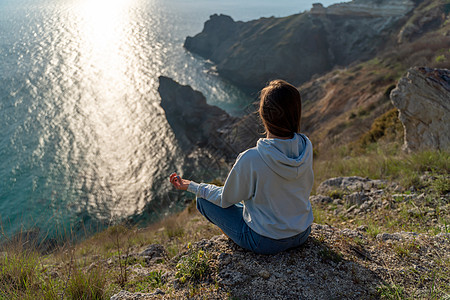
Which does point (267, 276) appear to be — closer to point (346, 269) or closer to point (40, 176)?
point (346, 269)

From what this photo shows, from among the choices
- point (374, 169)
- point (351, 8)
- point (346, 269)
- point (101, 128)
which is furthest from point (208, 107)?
point (351, 8)

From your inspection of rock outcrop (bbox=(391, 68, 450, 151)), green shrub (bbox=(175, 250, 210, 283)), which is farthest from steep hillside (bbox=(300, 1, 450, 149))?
green shrub (bbox=(175, 250, 210, 283))

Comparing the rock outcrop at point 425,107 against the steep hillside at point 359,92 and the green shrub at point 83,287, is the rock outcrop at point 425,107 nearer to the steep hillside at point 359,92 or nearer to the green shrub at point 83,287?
the steep hillside at point 359,92

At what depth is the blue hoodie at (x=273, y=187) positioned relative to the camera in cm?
330

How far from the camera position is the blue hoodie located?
Answer: 3303 mm

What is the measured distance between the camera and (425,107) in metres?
10.2

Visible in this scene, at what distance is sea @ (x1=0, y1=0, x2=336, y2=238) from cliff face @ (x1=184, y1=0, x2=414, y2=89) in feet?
22.0

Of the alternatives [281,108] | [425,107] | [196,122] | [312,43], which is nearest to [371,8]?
[312,43]

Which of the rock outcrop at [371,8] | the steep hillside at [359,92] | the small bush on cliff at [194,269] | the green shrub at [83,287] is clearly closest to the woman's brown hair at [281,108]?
the small bush on cliff at [194,269]

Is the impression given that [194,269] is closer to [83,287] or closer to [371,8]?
[83,287]

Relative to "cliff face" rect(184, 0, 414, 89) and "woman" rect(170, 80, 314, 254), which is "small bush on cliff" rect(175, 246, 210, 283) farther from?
"cliff face" rect(184, 0, 414, 89)

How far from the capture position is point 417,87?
10266 mm

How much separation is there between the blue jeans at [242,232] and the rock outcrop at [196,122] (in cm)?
3104

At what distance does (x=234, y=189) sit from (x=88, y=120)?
4615 cm
